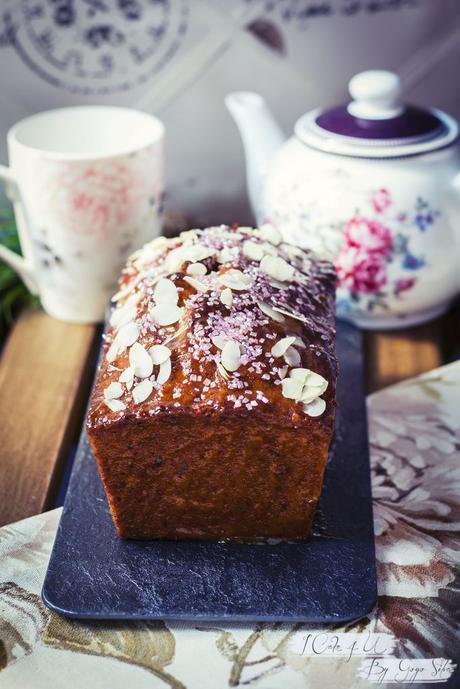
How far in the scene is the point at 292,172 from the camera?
3.43 feet

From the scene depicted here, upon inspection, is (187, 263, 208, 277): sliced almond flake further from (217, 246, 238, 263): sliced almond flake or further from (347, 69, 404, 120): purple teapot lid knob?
(347, 69, 404, 120): purple teapot lid knob

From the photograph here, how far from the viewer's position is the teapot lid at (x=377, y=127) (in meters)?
1.00

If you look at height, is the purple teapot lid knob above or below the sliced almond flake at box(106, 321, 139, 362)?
above

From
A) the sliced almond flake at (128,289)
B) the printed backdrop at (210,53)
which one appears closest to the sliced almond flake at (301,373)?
the sliced almond flake at (128,289)

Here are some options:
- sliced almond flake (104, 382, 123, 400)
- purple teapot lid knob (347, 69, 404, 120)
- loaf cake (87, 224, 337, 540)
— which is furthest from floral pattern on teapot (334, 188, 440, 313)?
sliced almond flake (104, 382, 123, 400)

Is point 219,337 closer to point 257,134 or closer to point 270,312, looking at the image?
point 270,312

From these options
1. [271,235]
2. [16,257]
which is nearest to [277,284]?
[271,235]

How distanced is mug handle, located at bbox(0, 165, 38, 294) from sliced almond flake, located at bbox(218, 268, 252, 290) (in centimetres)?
42

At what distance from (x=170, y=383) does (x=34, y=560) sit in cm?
23

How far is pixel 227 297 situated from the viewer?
0.77 m

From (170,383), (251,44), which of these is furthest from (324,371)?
(251,44)

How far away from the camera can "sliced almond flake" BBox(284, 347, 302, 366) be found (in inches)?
28.9

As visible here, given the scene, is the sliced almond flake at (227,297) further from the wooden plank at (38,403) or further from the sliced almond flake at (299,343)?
the wooden plank at (38,403)

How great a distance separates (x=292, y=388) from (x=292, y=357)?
0.13ft
